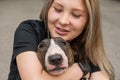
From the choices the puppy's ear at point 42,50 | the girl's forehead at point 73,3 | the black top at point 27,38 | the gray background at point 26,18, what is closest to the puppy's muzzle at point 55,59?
the puppy's ear at point 42,50

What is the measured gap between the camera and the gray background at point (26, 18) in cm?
442

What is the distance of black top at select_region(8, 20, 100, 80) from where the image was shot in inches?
87.2

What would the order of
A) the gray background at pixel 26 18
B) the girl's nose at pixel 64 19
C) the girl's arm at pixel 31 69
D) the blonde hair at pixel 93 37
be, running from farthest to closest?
the gray background at pixel 26 18, the blonde hair at pixel 93 37, the girl's nose at pixel 64 19, the girl's arm at pixel 31 69

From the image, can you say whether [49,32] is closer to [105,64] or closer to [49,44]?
[49,44]

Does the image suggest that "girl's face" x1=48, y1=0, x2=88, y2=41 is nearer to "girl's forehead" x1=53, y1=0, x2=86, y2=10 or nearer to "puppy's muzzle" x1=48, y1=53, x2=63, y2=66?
"girl's forehead" x1=53, y1=0, x2=86, y2=10

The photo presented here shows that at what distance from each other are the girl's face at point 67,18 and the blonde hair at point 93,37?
49 millimetres

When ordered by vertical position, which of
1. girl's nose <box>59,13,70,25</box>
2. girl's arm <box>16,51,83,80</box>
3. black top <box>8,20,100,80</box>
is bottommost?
girl's arm <box>16,51,83,80</box>

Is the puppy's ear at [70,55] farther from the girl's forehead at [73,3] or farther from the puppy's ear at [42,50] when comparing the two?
the girl's forehead at [73,3]

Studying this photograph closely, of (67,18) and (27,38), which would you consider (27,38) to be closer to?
(27,38)

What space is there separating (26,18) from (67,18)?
4.11m

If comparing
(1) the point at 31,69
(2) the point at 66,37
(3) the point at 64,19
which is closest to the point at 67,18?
(3) the point at 64,19

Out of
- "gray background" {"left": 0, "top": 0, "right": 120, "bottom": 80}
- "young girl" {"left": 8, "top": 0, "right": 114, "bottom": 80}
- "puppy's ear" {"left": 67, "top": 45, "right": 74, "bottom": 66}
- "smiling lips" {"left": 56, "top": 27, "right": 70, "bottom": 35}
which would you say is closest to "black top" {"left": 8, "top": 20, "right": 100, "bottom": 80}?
"young girl" {"left": 8, "top": 0, "right": 114, "bottom": 80}

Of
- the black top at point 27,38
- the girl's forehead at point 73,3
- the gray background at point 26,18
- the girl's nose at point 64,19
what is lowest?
the gray background at point 26,18

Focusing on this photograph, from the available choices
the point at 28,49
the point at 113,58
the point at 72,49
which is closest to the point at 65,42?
the point at 72,49
